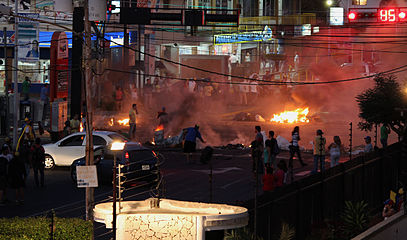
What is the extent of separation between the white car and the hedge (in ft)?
40.5

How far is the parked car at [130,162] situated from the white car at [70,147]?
2269 mm

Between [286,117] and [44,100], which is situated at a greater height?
[44,100]

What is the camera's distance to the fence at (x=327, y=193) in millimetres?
13383

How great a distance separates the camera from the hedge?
11109 millimetres

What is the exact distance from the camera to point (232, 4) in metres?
63.7

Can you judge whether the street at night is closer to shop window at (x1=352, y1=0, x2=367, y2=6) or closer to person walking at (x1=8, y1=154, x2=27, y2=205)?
person walking at (x1=8, y1=154, x2=27, y2=205)

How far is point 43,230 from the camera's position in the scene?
11.2 meters

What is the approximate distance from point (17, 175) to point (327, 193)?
8109 mm

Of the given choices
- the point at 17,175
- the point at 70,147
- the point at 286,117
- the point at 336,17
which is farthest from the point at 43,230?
the point at 336,17

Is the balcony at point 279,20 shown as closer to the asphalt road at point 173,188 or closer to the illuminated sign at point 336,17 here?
the illuminated sign at point 336,17

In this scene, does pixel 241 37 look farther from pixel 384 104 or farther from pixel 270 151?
pixel 270 151

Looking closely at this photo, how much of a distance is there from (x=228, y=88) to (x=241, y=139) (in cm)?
1866

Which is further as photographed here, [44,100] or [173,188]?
[44,100]

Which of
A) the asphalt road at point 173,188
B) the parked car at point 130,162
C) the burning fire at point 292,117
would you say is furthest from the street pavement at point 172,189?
the burning fire at point 292,117
